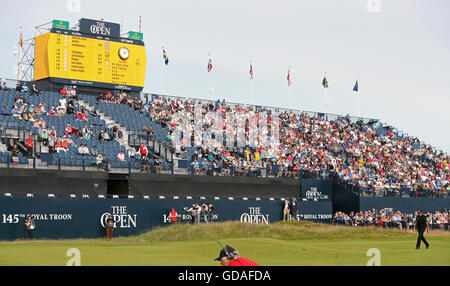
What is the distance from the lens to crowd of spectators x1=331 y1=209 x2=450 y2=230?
160ft

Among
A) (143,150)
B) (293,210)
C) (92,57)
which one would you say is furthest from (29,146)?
(293,210)

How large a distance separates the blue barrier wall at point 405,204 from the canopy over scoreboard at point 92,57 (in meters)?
20.2

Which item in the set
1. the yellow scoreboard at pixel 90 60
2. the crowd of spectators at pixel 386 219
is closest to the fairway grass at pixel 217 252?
the crowd of spectators at pixel 386 219

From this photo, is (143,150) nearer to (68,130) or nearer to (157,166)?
(157,166)

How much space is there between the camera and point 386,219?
163 ft

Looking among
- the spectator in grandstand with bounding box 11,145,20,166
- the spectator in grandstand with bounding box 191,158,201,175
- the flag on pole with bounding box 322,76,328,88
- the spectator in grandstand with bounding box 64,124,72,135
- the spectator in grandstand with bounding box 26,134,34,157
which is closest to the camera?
the spectator in grandstand with bounding box 11,145,20,166

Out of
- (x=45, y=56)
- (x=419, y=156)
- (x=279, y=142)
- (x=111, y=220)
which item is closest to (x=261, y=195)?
(x=279, y=142)

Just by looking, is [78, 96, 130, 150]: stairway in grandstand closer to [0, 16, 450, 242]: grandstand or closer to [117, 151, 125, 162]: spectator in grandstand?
[0, 16, 450, 242]: grandstand

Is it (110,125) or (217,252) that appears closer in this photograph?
(217,252)

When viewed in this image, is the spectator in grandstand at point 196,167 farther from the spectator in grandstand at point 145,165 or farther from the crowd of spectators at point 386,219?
the crowd of spectators at point 386,219

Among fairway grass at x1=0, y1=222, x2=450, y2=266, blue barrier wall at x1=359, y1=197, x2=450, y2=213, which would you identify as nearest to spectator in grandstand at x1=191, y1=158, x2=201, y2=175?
fairway grass at x1=0, y1=222, x2=450, y2=266

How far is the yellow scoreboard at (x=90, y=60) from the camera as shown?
5069 centimetres

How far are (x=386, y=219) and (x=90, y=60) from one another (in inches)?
1006

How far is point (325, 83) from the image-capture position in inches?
2719
